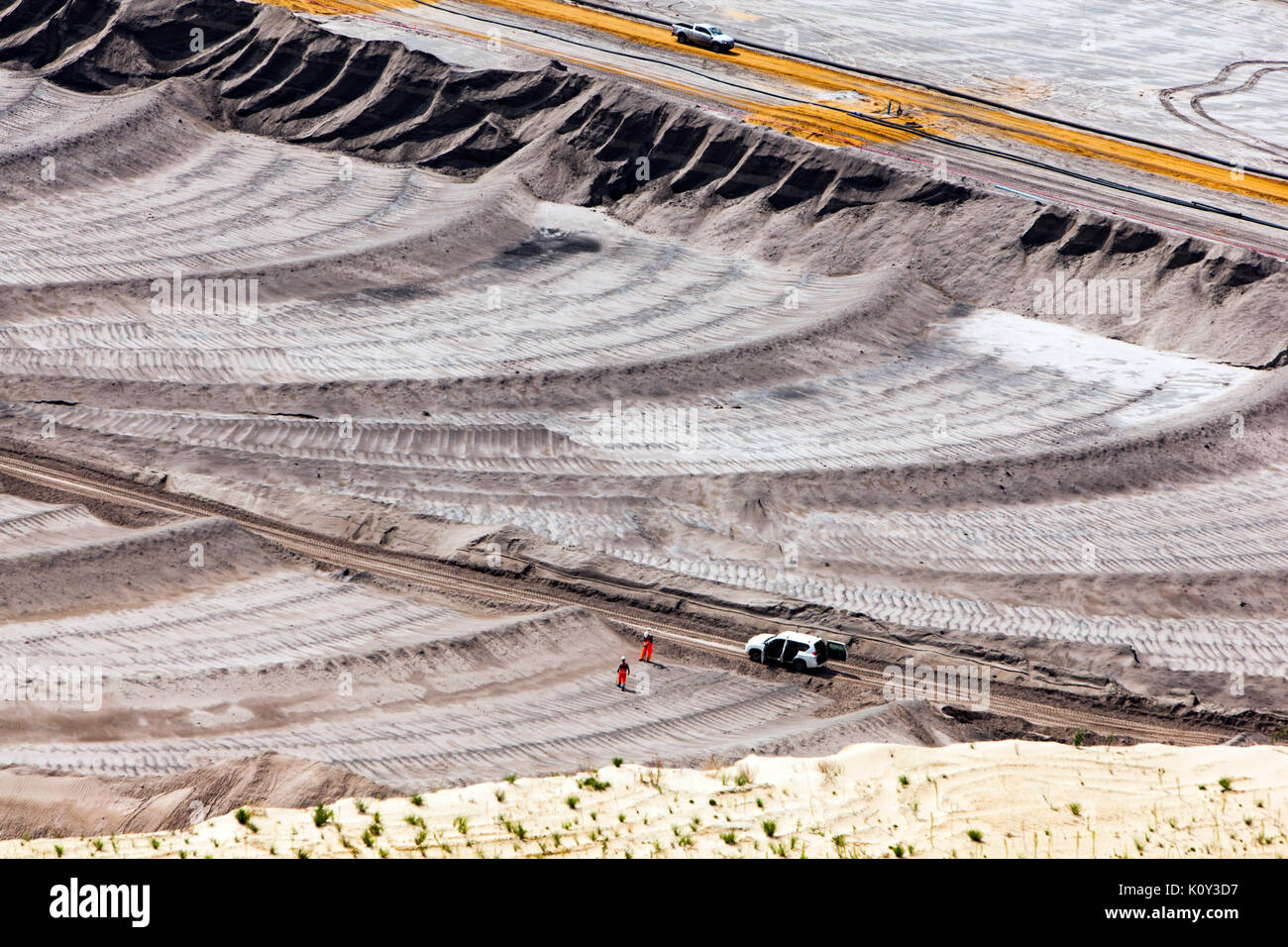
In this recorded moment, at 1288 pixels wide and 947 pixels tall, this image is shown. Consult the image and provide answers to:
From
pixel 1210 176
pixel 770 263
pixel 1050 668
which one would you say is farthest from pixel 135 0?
pixel 1050 668

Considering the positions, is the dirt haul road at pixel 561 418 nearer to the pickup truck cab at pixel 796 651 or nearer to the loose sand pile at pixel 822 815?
the pickup truck cab at pixel 796 651

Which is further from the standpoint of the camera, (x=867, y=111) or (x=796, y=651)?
(x=867, y=111)

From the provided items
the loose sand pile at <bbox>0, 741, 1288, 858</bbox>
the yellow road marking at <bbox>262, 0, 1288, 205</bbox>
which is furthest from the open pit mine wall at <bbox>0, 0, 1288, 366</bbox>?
the loose sand pile at <bbox>0, 741, 1288, 858</bbox>

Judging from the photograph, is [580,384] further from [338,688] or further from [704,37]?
[704,37]

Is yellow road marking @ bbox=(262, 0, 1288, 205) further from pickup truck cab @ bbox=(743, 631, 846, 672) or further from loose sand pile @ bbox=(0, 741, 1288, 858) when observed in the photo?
loose sand pile @ bbox=(0, 741, 1288, 858)

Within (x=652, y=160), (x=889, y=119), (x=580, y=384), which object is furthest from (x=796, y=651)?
(x=889, y=119)
